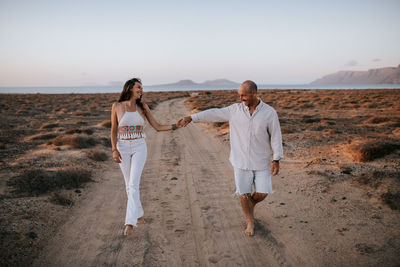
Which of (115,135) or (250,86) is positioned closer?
(250,86)

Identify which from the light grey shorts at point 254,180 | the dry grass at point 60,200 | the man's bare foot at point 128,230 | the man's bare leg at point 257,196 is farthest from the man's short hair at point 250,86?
the dry grass at point 60,200

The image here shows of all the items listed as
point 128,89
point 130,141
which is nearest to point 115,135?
point 130,141

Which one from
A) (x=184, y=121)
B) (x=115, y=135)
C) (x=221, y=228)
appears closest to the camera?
(x=115, y=135)

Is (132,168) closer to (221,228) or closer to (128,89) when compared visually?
(128,89)

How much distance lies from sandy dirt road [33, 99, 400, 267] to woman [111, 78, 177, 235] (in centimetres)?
49

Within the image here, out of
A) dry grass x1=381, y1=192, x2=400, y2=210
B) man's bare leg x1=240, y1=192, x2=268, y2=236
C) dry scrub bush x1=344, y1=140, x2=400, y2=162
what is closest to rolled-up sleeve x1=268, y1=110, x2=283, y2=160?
man's bare leg x1=240, y1=192, x2=268, y2=236

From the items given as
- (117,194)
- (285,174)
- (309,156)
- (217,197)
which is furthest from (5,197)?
(309,156)

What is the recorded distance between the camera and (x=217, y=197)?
555cm

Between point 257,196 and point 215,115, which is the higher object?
point 215,115

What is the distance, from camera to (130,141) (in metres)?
4.12

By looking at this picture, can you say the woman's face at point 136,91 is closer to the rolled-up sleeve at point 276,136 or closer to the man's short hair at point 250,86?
the man's short hair at point 250,86

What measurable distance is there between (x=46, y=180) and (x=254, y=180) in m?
4.69

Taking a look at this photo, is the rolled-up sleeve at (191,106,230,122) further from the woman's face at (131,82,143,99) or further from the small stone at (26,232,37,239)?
the small stone at (26,232,37,239)

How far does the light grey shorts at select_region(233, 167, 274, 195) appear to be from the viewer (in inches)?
149
